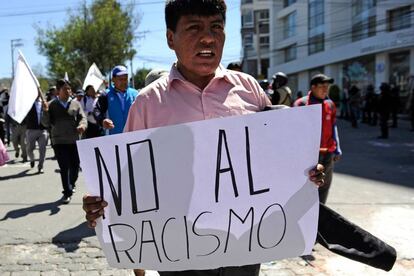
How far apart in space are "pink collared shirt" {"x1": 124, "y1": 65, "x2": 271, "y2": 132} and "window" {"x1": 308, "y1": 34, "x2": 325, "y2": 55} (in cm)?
4275

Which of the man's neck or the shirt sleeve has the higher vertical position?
the man's neck

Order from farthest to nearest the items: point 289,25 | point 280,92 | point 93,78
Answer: point 289,25, point 93,78, point 280,92

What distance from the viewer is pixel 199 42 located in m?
1.94

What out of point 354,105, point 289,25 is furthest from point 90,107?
point 289,25

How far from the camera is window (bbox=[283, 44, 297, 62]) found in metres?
52.2

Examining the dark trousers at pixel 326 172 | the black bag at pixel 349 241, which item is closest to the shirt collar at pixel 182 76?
the black bag at pixel 349 241

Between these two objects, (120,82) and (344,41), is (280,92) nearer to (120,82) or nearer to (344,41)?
(120,82)

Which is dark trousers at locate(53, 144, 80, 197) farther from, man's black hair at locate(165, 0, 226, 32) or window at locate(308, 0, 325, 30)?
window at locate(308, 0, 325, 30)

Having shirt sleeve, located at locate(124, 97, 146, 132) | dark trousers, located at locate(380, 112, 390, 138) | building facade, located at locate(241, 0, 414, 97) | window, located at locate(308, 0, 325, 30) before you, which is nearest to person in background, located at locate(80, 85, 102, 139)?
shirt sleeve, located at locate(124, 97, 146, 132)

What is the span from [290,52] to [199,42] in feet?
177

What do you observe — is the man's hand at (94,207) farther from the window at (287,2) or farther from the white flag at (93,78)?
the window at (287,2)

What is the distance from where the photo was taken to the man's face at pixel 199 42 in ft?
6.35

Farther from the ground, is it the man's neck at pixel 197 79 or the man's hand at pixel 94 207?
the man's neck at pixel 197 79

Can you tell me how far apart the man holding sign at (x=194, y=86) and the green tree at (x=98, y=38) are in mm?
32536
